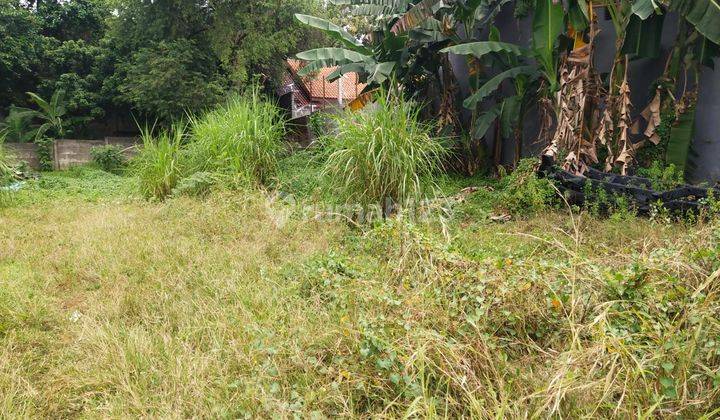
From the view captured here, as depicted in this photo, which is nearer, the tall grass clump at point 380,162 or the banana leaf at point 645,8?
the banana leaf at point 645,8

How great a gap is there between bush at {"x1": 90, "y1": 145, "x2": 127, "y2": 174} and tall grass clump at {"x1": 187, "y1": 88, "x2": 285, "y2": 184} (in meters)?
5.71

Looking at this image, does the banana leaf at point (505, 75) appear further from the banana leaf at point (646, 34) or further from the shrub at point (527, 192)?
the shrub at point (527, 192)

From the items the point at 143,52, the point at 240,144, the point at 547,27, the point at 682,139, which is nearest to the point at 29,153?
the point at 143,52

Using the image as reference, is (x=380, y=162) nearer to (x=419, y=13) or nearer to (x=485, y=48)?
(x=485, y=48)

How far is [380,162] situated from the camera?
430 centimetres

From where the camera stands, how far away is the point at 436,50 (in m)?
7.28

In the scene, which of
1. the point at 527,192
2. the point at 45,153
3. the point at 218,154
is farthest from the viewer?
the point at 45,153

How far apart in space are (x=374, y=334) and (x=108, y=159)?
36.3ft

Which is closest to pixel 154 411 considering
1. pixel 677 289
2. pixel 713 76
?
pixel 677 289

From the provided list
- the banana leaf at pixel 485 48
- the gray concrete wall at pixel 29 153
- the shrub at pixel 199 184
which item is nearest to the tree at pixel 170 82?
the gray concrete wall at pixel 29 153

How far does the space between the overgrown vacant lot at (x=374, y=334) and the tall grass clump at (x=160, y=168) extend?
9.42ft

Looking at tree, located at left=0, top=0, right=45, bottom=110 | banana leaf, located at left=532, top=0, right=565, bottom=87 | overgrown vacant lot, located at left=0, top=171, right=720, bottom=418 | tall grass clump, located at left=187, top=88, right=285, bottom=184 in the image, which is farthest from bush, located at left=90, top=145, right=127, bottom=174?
banana leaf, located at left=532, top=0, right=565, bottom=87

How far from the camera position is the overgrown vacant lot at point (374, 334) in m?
1.56

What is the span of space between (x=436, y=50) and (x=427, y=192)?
367cm
